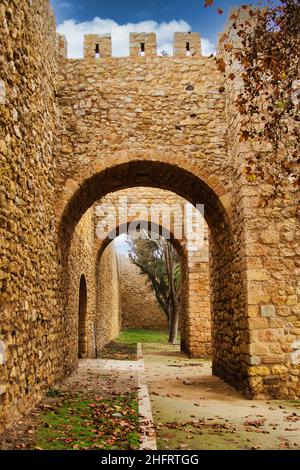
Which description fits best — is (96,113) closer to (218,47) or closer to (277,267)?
(218,47)

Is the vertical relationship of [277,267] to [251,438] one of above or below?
above

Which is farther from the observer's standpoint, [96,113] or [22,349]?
[96,113]

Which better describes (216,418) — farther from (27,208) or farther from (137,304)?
(137,304)

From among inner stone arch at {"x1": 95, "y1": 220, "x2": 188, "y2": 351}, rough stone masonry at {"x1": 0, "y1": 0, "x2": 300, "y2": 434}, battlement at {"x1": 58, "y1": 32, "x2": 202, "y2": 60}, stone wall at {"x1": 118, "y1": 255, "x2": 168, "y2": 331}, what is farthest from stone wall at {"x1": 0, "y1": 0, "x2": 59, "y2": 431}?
stone wall at {"x1": 118, "y1": 255, "x2": 168, "y2": 331}

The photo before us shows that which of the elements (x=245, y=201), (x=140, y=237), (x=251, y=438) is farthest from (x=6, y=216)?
(x=140, y=237)

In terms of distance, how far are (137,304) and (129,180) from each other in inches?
822

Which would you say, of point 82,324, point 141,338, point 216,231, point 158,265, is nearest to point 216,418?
point 216,231

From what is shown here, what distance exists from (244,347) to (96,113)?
443 cm

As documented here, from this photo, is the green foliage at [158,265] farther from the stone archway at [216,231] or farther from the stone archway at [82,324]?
the stone archway at [216,231]

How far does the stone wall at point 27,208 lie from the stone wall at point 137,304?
67.8ft

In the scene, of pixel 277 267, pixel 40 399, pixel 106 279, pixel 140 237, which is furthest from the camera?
pixel 140 237

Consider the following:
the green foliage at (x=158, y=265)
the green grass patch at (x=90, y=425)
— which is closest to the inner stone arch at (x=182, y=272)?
the green foliage at (x=158, y=265)

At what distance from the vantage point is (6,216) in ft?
13.9

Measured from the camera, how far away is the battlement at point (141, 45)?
7625 millimetres
